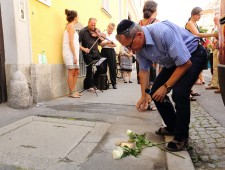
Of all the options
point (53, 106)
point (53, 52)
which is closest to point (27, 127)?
point (53, 106)

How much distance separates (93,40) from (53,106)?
2.67 m

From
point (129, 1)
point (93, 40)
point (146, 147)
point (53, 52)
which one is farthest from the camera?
point (129, 1)

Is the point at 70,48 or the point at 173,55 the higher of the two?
the point at 70,48

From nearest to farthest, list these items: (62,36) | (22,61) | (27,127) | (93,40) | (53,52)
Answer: (27,127), (22,61), (53,52), (62,36), (93,40)

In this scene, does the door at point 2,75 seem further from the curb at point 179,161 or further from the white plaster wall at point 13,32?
the curb at point 179,161

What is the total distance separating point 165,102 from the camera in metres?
3.12

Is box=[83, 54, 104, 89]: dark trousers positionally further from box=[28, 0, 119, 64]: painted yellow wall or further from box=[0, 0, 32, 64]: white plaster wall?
box=[0, 0, 32, 64]: white plaster wall

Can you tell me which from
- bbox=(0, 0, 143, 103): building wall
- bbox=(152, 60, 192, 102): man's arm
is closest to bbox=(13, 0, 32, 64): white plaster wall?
bbox=(0, 0, 143, 103): building wall

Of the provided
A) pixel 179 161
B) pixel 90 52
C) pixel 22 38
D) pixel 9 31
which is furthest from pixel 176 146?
pixel 90 52

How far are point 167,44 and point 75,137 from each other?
4.96 feet

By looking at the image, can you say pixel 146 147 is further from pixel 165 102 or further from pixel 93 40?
pixel 93 40

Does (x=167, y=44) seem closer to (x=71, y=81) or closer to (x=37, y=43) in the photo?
(x=37, y=43)

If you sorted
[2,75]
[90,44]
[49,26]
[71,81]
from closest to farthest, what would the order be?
[2,75] → [49,26] → [71,81] → [90,44]

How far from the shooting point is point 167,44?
2512mm
